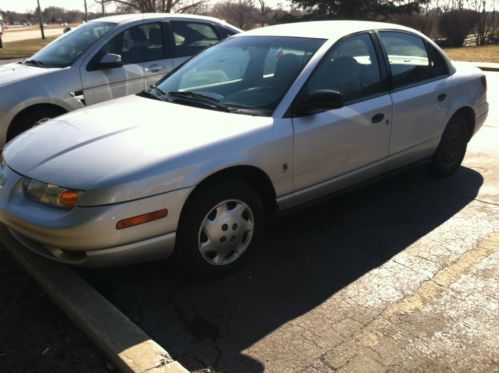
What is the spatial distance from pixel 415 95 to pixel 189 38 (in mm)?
3388


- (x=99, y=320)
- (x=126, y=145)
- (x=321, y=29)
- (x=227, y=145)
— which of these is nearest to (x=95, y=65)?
(x=321, y=29)

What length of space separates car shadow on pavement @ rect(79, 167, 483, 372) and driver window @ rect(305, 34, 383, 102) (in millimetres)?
1099

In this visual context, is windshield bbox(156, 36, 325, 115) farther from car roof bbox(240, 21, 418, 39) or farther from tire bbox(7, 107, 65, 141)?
tire bbox(7, 107, 65, 141)

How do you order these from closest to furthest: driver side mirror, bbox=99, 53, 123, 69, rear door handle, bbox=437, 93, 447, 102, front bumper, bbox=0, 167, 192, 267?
front bumper, bbox=0, 167, 192, 267 → rear door handle, bbox=437, 93, 447, 102 → driver side mirror, bbox=99, 53, 123, 69

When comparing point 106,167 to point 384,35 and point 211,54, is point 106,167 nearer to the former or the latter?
point 211,54

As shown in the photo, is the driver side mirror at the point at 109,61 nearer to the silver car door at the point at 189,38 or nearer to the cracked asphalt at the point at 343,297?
the silver car door at the point at 189,38

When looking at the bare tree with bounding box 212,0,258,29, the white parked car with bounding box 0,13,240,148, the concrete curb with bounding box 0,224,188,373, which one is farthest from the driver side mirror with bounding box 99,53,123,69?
the bare tree with bounding box 212,0,258,29

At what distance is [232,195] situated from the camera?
11.0 feet

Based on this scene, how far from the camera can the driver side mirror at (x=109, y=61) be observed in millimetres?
5883

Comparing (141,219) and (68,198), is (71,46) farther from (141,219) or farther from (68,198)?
(141,219)

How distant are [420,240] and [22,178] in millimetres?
2929

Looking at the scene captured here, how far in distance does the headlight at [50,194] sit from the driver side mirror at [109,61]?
3.07 meters

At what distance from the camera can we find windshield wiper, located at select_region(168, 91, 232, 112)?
375 centimetres

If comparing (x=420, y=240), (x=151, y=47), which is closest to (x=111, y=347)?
(x=420, y=240)
